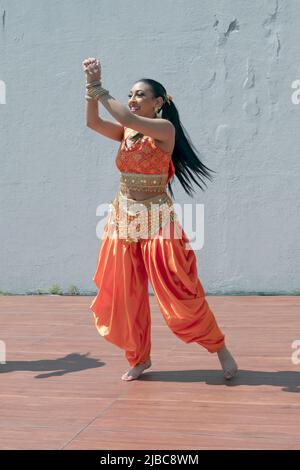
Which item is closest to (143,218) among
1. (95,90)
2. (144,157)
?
(144,157)

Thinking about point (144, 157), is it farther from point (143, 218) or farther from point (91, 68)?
point (91, 68)

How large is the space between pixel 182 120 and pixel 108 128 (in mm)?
2984

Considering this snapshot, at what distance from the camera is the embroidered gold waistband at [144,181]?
4.10 m

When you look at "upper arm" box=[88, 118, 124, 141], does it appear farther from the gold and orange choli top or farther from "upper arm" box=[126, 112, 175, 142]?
"upper arm" box=[126, 112, 175, 142]

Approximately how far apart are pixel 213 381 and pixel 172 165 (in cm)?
109

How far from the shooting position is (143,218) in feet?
13.5

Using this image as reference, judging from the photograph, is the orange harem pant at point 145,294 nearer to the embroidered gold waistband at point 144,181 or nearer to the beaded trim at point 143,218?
the beaded trim at point 143,218

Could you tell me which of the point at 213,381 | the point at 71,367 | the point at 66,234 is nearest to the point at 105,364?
the point at 71,367

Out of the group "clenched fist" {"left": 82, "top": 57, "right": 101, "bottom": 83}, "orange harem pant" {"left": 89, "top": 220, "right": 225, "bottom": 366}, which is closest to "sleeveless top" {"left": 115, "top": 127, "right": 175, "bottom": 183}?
"orange harem pant" {"left": 89, "top": 220, "right": 225, "bottom": 366}

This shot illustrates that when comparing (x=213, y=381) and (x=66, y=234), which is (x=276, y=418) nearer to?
(x=213, y=381)

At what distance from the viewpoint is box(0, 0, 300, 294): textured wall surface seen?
696 cm

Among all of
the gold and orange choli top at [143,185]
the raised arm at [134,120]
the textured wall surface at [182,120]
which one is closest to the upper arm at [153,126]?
the raised arm at [134,120]

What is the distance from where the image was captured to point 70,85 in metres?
7.22

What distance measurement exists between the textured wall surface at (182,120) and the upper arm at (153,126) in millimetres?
3067
